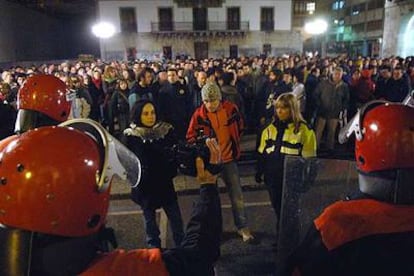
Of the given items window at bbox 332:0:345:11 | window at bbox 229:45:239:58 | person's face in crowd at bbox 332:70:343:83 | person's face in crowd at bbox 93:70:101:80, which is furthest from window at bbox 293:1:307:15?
person's face in crowd at bbox 332:70:343:83

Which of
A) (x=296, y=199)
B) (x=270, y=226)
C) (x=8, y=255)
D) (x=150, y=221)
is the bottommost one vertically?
(x=270, y=226)

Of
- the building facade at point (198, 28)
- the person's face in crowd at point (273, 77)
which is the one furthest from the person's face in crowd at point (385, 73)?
the building facade at point (198, 28)

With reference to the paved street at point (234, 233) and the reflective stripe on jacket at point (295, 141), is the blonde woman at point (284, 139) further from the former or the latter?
the paved street at point (234, 233)

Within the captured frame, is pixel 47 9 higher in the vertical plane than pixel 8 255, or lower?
higher

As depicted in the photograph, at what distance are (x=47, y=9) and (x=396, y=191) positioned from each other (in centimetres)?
5126

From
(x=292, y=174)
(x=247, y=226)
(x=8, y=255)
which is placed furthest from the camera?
(x=247, y=226)

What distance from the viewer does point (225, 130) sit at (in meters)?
5.04

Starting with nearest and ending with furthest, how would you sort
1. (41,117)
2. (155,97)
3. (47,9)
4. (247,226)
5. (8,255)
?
(8,255) < (41,117) < (247,226) < (155,97) < (47,9)

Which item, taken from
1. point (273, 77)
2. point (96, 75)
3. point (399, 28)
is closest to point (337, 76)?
point (273, 77)

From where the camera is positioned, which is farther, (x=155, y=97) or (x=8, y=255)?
(x=155, y=97)

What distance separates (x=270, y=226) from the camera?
18.0 ft

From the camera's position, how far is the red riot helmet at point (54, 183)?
1532 millimetres

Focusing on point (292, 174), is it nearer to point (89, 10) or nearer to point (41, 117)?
point (41, 117)

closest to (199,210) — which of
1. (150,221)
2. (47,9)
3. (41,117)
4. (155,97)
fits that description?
(150,221)
